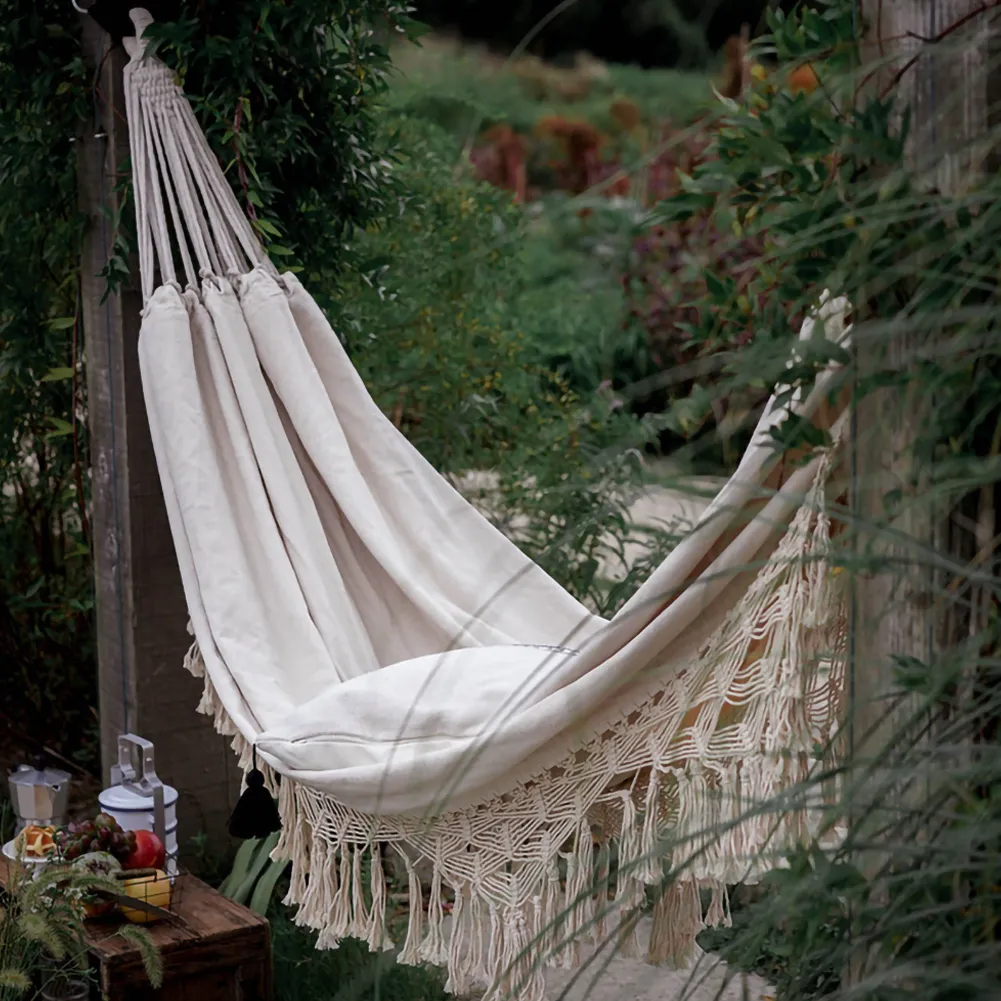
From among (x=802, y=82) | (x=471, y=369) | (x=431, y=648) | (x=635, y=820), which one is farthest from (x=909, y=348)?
(x=802, y=82)

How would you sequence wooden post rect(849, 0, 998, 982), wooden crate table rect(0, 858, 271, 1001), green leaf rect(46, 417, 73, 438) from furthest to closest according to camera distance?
1. green leaf rect(46, 417, 73, 438)
2. wooden crate table rect(0, 858, 271, 1001)
3. wooden post rect(849, 0, 998, 982)

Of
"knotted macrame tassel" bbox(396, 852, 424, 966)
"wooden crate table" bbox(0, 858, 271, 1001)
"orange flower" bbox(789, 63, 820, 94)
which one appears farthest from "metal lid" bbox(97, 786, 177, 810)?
"orange flower" bbox(789, 63, 820, 94)

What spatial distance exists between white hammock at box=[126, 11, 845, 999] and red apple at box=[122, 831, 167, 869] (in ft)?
0.77

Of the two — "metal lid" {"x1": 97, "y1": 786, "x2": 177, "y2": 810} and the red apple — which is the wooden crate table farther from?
"metal lid" {"x1": 97, "y1": 786, "x2": 177, "y2": 810}

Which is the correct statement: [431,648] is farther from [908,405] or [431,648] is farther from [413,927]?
[908,405]

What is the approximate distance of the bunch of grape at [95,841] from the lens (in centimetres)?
210

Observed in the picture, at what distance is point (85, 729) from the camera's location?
10.5 feet

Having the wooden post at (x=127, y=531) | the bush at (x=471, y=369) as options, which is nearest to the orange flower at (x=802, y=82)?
the bush at (x=471, y=369)

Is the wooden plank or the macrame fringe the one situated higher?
the wooden plank

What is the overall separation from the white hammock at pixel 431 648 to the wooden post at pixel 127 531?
143 millimetres

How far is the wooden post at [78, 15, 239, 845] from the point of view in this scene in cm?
243

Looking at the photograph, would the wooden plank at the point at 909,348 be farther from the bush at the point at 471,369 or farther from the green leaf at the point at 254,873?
the bush at the point at 471,369

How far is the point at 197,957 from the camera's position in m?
2.01

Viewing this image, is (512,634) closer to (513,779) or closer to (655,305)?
(513,779)
